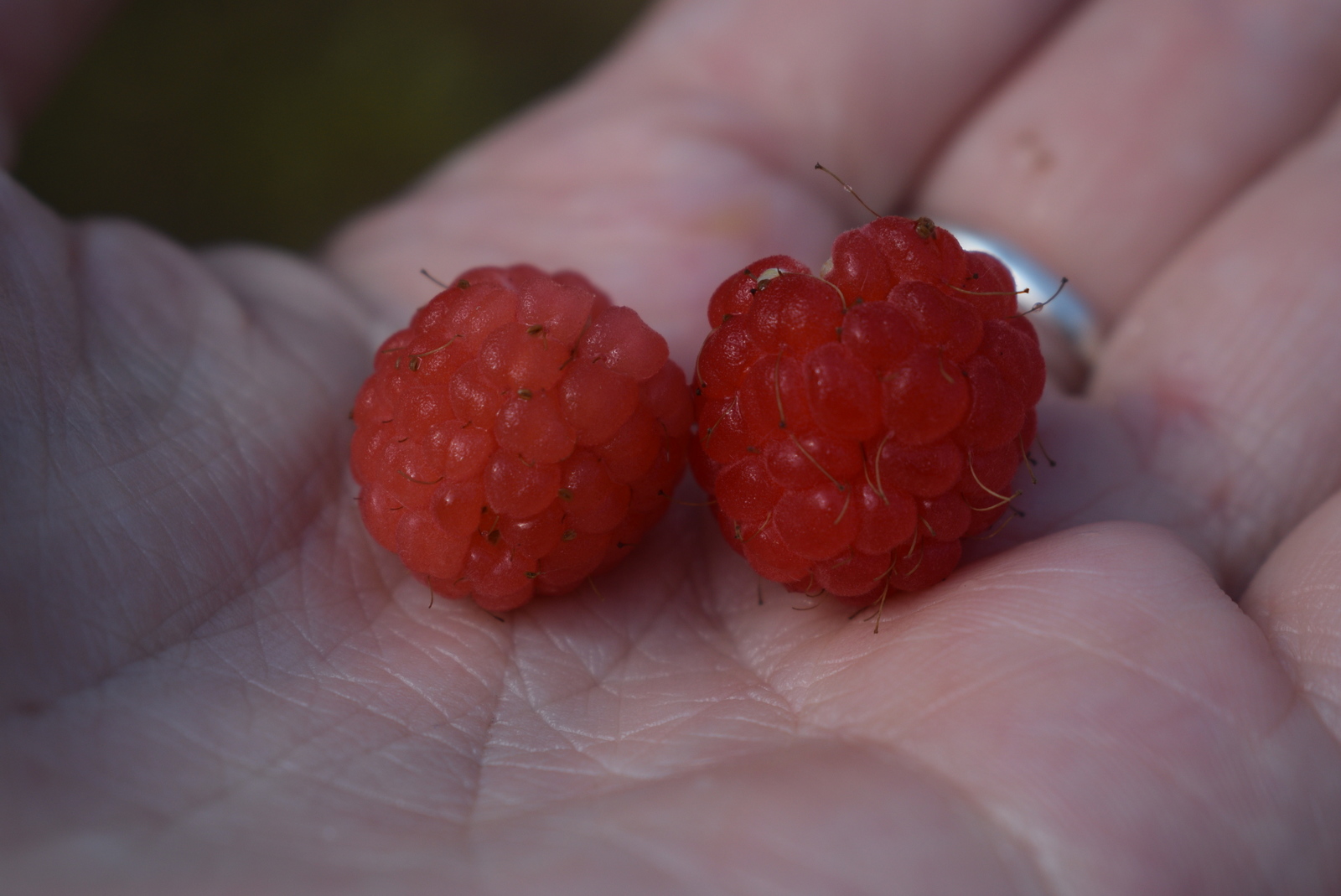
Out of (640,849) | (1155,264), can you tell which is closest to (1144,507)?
(1155,264)

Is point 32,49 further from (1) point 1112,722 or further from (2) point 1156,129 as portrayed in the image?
(2) point 1156,129

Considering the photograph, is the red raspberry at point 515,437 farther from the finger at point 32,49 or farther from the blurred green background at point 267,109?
the blurred green background at point 267,109

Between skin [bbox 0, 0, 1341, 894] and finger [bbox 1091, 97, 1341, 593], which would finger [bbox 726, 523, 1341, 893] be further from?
finger [bbox 1091, 97, 1341, 593]

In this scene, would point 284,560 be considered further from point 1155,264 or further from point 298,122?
point 298,122

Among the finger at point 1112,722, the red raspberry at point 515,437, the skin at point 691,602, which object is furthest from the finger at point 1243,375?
the red raspberry at point 515,437

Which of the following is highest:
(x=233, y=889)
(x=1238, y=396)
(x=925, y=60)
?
(x=925, y=60)

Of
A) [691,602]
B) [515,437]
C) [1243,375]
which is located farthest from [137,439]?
[1243,375]

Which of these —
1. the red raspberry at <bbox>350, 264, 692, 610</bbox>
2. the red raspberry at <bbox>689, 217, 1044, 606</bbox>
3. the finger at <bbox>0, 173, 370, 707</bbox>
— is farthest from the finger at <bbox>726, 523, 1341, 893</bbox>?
the finger at <bbox>0, 173, 370, 707</bbox>
